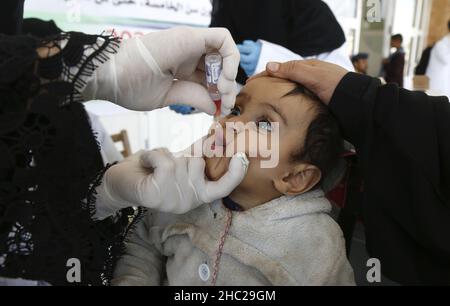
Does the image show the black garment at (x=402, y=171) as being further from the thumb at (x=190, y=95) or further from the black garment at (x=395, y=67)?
the black garment at (x=395, y=67)

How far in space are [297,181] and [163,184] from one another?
0.24 meters

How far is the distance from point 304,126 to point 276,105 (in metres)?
0.06

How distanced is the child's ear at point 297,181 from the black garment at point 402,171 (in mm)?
86

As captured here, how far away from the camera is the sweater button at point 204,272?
59cm

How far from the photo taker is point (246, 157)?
1.99ft

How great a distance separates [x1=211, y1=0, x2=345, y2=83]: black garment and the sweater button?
428 millimetres

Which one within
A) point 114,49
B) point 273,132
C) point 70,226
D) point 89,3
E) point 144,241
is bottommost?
point 144,241

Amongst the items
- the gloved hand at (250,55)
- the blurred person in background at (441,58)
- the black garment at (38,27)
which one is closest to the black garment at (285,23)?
the gloved hand at (250,55)

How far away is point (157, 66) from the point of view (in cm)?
58

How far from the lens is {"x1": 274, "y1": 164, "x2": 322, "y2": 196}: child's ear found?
0.66 meters

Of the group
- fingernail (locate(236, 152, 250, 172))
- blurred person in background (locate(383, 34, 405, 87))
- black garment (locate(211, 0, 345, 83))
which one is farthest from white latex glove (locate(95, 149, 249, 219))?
blurred person in background (locate(383, 34, 405, 87))

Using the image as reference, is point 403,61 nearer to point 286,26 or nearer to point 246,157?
point 286,26
